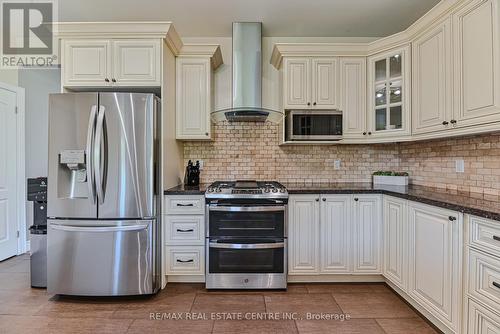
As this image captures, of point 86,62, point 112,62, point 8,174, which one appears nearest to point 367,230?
point 112,62

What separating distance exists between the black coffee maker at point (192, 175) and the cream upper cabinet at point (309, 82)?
120 cm

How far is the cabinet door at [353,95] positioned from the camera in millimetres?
3145

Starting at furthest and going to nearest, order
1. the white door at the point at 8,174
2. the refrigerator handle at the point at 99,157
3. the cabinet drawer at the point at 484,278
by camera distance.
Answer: the white door at the point at 8,174, the refrigerator handle at the point at 99,157, the cabinet drawer at the point at 484,278

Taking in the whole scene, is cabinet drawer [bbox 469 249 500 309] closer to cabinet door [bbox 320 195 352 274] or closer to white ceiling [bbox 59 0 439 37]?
cabinet door [bbox 320 195 352 274]

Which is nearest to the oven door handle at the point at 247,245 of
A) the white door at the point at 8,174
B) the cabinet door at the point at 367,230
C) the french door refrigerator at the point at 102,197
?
the french door refrigerator at the point at 102,197

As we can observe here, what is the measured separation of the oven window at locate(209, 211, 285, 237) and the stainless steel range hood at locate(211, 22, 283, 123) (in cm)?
108

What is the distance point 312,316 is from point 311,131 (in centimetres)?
171

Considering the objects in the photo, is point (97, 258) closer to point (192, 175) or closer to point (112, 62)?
→ point (192, 175)

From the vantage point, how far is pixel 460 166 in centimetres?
255

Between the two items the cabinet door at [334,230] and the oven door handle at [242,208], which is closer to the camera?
the oven door handle at [242,208]

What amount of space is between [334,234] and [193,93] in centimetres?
200

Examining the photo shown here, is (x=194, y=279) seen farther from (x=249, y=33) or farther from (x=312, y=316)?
(x=249, y=33)

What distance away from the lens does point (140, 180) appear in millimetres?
2514

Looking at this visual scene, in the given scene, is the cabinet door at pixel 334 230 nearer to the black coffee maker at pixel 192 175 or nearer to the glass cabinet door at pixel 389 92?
the glass cabinet door at pixel 389 92
